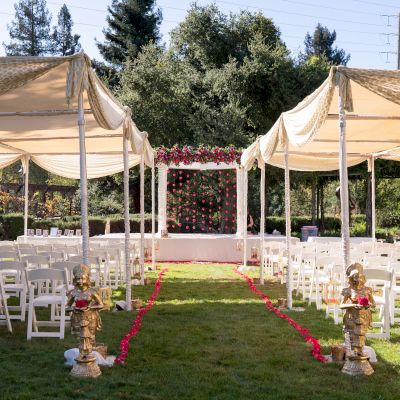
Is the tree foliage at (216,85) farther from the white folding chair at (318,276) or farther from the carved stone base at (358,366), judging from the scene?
the carved stone base at (358,366)

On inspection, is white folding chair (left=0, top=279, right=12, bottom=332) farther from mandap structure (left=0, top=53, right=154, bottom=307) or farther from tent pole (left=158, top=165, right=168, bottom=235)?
tent pole (left=158, top=165, right=168, bottom=235)

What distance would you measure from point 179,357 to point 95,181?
79.7 feet

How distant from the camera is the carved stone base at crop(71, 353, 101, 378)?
4941mm

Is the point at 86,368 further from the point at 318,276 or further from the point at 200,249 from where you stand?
the point at 200,249

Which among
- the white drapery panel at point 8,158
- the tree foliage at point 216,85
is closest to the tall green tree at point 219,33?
the tree foliage at point 216,85

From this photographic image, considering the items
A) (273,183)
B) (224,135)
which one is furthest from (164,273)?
(273,183)

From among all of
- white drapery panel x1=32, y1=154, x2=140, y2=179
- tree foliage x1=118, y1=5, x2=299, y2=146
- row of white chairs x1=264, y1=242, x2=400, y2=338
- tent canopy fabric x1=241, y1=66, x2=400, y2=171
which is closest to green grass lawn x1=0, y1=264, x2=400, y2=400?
row of white chairs x1=264, y1=242, x2=400, y2=338

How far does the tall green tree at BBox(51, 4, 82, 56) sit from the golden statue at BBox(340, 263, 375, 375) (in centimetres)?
3544

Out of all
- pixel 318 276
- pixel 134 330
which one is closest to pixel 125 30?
pixel 318 276

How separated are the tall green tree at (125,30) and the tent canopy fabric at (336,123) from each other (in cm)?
2206

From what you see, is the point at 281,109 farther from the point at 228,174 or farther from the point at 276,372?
the point at 276,372

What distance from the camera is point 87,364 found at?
4.98 m

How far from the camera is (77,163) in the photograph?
557 inches

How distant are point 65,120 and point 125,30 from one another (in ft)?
88.0
